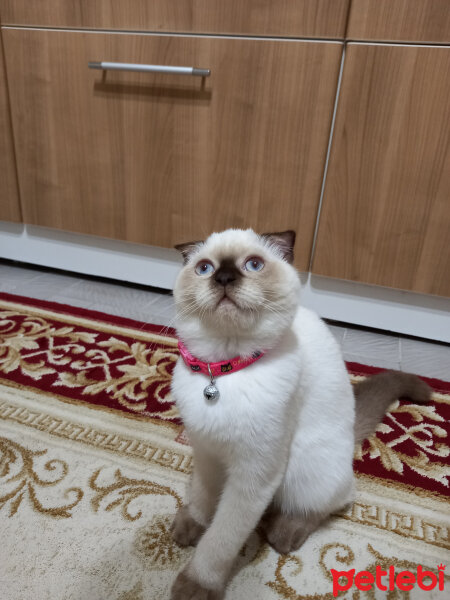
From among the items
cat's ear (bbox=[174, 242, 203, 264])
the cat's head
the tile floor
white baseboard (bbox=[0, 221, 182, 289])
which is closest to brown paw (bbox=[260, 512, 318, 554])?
the cat's head

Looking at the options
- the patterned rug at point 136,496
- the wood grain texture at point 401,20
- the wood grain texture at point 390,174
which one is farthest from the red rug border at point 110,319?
the wood grain texture at point 401,20

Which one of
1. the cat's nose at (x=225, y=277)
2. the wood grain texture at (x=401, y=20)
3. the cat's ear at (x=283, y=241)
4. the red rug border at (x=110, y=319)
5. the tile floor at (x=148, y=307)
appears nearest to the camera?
the cat's nose at (x=225, y=277)

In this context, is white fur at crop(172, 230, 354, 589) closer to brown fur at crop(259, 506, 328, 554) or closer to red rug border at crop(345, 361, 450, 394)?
brown fur at crop(259, 506, 328, 554)

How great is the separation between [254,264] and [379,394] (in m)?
0.51

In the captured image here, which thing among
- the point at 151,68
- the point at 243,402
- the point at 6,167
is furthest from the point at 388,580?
the point at 6,167

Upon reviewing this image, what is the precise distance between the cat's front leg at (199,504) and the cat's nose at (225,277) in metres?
0.30

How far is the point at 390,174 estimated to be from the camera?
A: 48.2 inches

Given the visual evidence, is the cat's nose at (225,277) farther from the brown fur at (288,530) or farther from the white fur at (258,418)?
the brown fur at (288,530)

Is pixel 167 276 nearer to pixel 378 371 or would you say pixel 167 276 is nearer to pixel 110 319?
pixel 110 319

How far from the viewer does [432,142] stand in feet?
3.83

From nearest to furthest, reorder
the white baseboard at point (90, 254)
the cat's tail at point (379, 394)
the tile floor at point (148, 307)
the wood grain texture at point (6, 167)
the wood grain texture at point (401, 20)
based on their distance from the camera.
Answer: the cat's tail at point (379, 394) < the wood grain texture at point (401, 20) < the tile floor at point (148, 307) < the wood grain texture at point (6, 167) < the white baseboard at point (90, 254)

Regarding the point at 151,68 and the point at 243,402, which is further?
the point at 151,68

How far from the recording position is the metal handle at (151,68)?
125cm

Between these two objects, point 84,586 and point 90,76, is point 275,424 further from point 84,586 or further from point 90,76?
point 90,76
